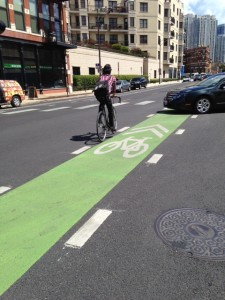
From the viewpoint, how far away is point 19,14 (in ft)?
Answer: 88.0

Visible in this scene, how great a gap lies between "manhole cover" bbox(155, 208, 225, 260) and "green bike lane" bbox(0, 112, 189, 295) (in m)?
1.06

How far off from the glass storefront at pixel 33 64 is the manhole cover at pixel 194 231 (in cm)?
2508

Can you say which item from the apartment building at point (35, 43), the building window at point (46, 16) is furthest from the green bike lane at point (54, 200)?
the building window at point (46, 16)

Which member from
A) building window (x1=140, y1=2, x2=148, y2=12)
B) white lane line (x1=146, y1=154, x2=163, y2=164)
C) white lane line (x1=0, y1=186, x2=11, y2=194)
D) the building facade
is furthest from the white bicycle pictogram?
the building facade

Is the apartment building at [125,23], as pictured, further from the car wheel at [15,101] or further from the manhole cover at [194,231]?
the manhole cover at [194,231]

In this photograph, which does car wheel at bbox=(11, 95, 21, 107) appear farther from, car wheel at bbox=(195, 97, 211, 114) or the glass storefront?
car wheel at bbox=(195, 97, 211, 114)

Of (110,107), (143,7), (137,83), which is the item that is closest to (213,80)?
(110,107)

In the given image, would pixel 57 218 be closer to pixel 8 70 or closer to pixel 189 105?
pixel 189 105

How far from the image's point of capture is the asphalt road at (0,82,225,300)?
2.50 m

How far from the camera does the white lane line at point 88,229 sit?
3.15 m

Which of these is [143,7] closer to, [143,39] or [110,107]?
[143,39]

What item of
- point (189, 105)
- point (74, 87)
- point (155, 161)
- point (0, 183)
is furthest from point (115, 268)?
point (74, 87)

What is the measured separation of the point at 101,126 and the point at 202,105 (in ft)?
19.8

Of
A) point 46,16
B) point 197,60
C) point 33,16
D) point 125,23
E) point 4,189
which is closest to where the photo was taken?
point 4,189
